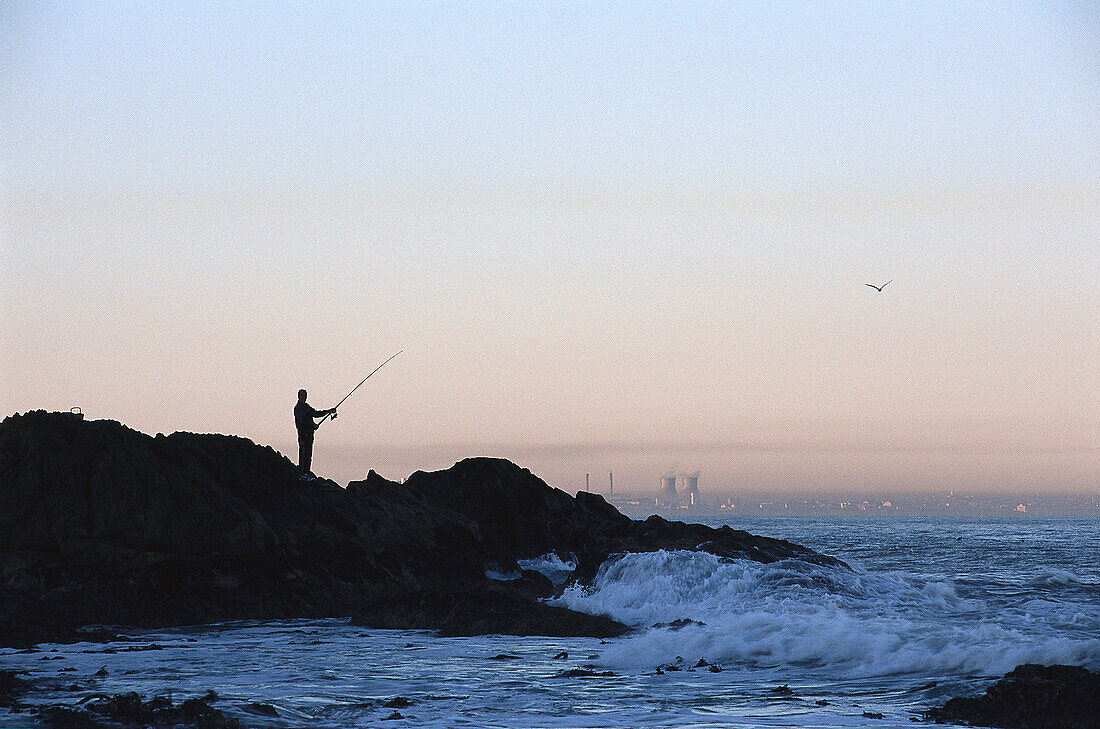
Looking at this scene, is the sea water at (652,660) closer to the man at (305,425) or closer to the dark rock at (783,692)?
the dark rock at (783,692)

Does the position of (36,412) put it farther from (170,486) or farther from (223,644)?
(223,644)

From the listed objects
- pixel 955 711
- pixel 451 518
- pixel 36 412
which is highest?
pixel 36 412

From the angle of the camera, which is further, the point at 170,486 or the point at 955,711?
the point at 170,486

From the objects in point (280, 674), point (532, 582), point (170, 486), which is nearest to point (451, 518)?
point (532, 582)

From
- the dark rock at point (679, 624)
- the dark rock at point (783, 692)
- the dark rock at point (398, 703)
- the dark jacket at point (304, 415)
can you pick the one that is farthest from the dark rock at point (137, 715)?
the dark jacket at point (304, 415)

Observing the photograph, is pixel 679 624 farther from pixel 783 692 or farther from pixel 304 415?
pixel 304 415

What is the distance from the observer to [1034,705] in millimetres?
11586

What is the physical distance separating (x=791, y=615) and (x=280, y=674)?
28.6 feet

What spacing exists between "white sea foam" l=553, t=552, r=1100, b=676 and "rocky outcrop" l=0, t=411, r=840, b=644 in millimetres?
1453

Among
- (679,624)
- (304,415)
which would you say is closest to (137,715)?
(679,624)

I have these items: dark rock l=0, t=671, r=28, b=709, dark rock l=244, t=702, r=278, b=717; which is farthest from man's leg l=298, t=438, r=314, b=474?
dark rock l=244, t=702, r=278, b=717

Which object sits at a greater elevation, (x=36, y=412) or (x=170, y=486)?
(x=36, y=412)

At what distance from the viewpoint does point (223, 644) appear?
17.0 metres

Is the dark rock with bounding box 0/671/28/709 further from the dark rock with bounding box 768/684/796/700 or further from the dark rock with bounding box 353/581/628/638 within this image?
the dark rock with bounding box 768/684/796/700
